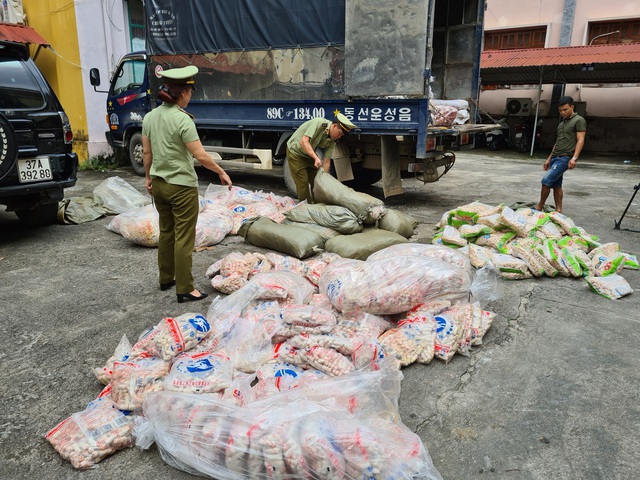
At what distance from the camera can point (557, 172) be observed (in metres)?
6.07

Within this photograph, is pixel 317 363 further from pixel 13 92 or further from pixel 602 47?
pixel 602 47

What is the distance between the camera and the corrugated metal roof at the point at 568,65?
39.0 feet

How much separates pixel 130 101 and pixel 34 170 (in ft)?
15.0

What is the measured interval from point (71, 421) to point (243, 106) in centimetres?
614

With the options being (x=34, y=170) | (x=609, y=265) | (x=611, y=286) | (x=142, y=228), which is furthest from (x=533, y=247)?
(x=34, y=170)

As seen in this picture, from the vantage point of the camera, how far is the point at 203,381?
7.30ft

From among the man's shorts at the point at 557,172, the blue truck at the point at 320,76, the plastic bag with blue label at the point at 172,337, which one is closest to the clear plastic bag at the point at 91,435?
the plastic bag with blue label at the point at 172,337

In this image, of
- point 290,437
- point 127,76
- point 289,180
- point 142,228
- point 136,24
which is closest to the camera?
point 290,437

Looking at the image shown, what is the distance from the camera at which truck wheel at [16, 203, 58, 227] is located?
561 cm

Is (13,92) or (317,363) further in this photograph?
(13,92)

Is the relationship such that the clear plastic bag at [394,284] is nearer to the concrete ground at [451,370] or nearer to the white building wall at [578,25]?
the concrete ground at [451,370]

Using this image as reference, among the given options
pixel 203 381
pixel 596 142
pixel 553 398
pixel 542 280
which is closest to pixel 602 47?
pixel 596 142

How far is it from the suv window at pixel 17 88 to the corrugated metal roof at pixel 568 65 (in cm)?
1114

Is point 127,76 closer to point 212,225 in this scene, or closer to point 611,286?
point 212,225
